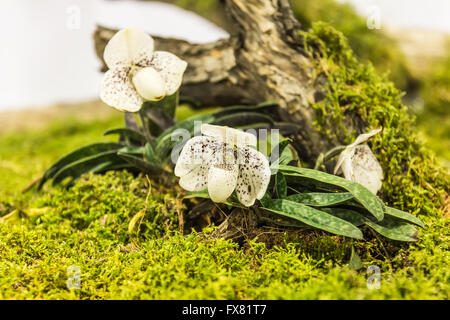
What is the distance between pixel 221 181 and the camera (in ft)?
2.94

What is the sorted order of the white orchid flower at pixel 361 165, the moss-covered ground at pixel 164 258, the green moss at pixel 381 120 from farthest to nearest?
1. the green moss at pixel 381 120
2. the white orchid flower at pixel 361 165
3. the moss-covered ground at pixel 164 258

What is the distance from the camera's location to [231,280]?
801 millimetres

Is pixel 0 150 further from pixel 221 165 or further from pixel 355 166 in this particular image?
pixel 355 166

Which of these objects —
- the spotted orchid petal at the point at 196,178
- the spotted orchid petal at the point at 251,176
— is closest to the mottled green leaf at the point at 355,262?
the spotted orchid petal at the point at 251,176

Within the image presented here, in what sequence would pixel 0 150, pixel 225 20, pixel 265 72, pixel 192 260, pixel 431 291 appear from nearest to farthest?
pixel 431 291 < pixel 192 260 < pixel 265 72 < pixel 225 20 < pixel 0 150

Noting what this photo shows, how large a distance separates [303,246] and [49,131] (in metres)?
2.11

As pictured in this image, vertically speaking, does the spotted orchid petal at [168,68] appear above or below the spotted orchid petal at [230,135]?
above

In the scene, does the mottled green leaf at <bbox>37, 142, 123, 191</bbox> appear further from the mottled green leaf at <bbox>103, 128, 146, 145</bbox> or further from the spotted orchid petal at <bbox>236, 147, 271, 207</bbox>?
the spotted orchid petal at <bbox>236, 147, 271, 207</bbox>

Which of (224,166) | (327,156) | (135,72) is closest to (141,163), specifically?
(135,72)

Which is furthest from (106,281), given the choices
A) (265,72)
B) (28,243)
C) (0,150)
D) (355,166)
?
(0,150)

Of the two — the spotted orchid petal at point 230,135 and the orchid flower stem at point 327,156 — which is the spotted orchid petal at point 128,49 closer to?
the spotted orchid petal at point 230,135

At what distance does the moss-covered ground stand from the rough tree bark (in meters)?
0.49

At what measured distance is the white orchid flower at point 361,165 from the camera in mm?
1046

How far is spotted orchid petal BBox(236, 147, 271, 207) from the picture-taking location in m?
0.92
